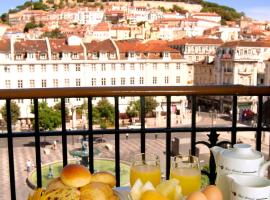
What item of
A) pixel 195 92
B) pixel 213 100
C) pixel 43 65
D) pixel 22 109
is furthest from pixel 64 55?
pixel 195 92

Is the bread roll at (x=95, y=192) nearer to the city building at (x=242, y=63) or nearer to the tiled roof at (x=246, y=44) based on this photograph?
the city building at (x=242, y=63)

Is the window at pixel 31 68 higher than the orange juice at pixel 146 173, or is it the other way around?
the orange juice at pixel 146 173

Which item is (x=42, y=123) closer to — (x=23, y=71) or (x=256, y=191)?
(x=23, y=71)

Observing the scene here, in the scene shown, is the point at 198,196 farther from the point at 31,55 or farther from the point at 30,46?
the point at 30,46

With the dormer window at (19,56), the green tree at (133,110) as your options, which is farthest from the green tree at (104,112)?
the dormer window at (19,56)

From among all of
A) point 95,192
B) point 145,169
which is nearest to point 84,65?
point 145,169

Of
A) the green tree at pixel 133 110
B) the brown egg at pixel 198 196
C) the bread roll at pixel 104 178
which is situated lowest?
the green tree at pixel 133 110
